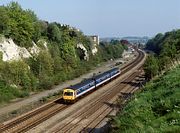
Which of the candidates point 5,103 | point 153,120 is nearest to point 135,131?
point 153,120

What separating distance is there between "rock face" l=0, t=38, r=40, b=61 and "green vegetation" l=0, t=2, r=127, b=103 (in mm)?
1078

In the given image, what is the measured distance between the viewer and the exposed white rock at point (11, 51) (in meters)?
61.6

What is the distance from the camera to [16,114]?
136 feet

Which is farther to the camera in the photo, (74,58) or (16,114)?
(74,58)

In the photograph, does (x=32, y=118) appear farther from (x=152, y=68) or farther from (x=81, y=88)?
(x=152, y=68)

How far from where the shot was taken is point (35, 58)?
7131 centimetres

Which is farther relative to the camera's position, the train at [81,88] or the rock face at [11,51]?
the rock face at [11,51]

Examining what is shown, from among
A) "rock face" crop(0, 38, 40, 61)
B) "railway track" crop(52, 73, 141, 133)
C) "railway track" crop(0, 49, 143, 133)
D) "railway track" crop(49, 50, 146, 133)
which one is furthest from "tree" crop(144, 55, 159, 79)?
"rock face" crop(0, 38, 40, 61)

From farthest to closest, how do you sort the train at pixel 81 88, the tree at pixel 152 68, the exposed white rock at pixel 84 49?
1. the exposed white rock at pixel 84 49
2. the tree at pixel 152 68
3. the train at pixel 81 88

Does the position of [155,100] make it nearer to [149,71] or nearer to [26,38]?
[149,71]

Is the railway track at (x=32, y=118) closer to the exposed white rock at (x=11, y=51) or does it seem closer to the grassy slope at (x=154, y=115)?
the grassy slope at (x=154, y=115)

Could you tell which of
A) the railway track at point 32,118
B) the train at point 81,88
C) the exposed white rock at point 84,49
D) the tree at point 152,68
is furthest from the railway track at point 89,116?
the exposed white rock at point 84,49

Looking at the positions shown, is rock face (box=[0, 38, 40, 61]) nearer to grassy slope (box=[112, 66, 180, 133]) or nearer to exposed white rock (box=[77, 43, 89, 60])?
exposed white rock (box=[77, 43, 89, 60])

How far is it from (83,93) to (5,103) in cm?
1121
